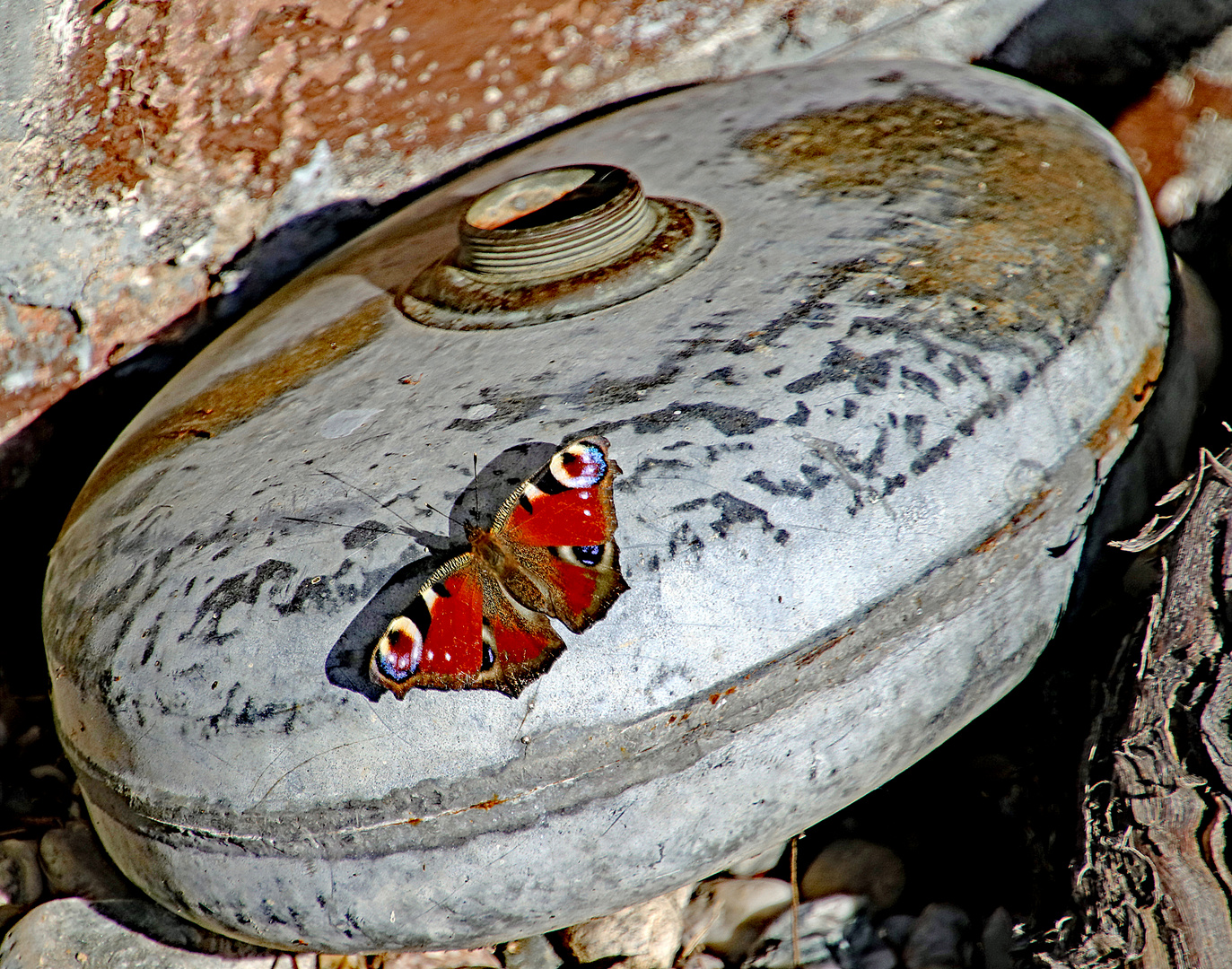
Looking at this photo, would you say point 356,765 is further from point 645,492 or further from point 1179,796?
point 1179,796

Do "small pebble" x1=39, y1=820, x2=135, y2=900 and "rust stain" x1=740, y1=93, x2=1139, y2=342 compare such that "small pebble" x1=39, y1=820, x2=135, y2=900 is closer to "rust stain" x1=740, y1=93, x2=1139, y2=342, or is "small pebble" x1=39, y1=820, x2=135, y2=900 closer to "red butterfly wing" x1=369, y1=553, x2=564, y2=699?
"red butterfly wing" x1=369, y1=553, x2=564, y2=699

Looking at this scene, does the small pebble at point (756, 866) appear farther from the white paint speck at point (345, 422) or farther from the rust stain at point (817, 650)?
the white paint speck at point (345, 422)

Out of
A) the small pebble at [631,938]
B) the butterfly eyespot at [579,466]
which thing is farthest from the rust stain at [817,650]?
the small pebble at [631,938]

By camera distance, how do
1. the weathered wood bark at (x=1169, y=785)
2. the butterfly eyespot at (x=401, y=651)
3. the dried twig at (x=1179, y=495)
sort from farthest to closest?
the dried twig at (x=1179, y=495), the weathered wood bark at (x=1169, y=785), the butterfly eyespot at (x=401, y=651)

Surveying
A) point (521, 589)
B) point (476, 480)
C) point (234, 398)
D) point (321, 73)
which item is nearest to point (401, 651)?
point (521, 589)

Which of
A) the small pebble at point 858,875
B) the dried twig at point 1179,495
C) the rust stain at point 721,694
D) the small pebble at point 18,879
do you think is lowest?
the small pebble at point 858,875

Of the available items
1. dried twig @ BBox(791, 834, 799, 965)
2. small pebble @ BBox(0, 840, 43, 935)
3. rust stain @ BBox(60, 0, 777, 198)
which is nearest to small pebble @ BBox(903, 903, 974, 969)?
dried twig @ BBox(791, 834, 799, 965)

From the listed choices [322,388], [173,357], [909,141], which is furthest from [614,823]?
[173,357]
